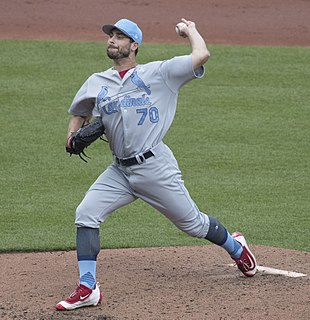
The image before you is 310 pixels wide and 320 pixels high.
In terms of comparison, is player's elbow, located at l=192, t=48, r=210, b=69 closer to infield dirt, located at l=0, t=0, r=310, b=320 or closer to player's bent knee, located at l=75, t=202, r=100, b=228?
player's bent knee, located at l=75, t=202, r=100, b=228

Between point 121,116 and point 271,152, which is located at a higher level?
point 121,116

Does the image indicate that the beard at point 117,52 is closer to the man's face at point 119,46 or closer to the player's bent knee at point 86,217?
the man's face at point 119,46

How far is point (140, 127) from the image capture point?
19.7 feet

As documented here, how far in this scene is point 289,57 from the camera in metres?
13.6

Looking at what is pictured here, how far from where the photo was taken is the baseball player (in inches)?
235

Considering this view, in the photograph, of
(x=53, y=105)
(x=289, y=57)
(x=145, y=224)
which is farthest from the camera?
(x=289, y=57)

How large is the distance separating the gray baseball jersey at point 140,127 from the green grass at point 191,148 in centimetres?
141

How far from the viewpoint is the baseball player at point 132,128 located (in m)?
5.98

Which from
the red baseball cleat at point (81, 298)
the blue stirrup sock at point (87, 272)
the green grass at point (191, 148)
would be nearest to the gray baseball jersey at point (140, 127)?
the blue stirrup sock at point (87, 272)

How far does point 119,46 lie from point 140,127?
0.54m

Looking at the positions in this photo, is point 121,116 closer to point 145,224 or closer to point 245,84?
point 145,224

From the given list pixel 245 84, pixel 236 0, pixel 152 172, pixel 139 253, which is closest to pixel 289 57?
pixel 245 84

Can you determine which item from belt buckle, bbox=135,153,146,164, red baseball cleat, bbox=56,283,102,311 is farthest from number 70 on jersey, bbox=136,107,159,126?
red baseball cleat, bbox=56,283,102,311

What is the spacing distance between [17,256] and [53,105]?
4774 mm
